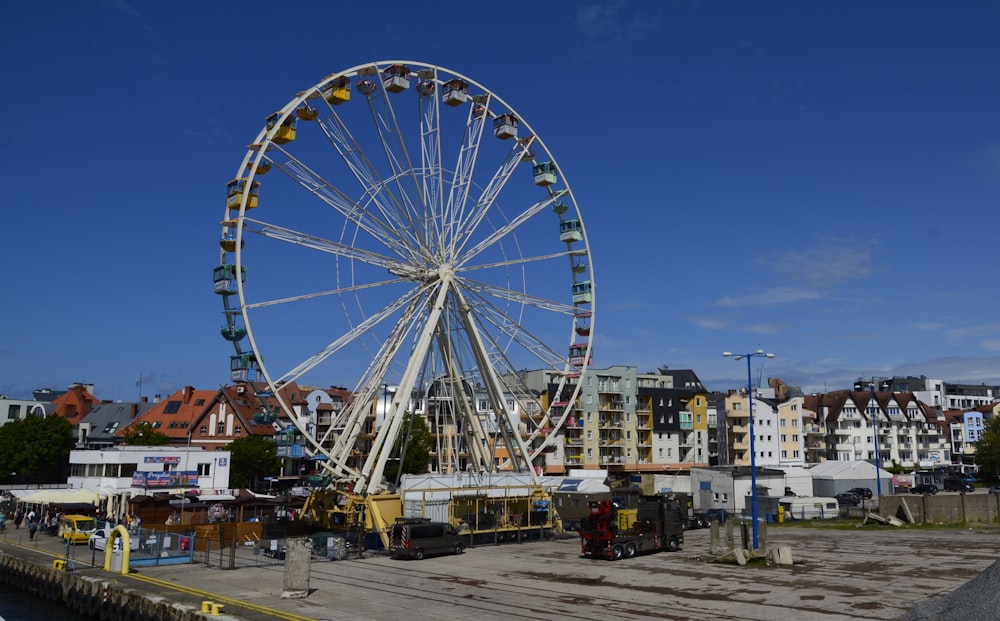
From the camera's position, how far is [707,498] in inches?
2630

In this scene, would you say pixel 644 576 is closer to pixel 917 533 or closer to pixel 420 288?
pixel 420 288

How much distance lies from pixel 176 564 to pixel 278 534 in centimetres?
820

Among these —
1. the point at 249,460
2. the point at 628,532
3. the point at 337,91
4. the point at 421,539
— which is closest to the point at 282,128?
the point at 337,91

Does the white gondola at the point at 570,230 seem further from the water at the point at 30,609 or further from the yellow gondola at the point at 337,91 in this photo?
the water at the point at 30,609

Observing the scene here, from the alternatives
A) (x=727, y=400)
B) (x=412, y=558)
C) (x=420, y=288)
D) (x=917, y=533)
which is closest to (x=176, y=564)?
(x=412, y=558)

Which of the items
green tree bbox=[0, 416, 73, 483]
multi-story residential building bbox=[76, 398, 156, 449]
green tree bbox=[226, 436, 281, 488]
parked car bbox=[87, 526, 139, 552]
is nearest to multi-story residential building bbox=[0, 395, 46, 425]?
multi-story residential building bbox=[76, 398, 156, 449]

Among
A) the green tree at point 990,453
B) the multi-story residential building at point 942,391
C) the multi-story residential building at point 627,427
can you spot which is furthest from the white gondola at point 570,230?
the multi-story residential building at point 942,391

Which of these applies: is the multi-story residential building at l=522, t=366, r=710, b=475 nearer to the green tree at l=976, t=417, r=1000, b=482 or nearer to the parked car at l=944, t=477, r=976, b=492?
the parked car at l=944, t=477, r=976, b=492

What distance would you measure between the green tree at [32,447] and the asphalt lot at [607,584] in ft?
187

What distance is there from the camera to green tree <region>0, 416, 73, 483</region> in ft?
259

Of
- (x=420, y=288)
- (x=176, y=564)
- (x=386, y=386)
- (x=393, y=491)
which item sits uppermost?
(x=420, y=288)

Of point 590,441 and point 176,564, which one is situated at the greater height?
point 590,441

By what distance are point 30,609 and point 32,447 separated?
181 ft

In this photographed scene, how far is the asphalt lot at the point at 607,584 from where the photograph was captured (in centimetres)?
2272
